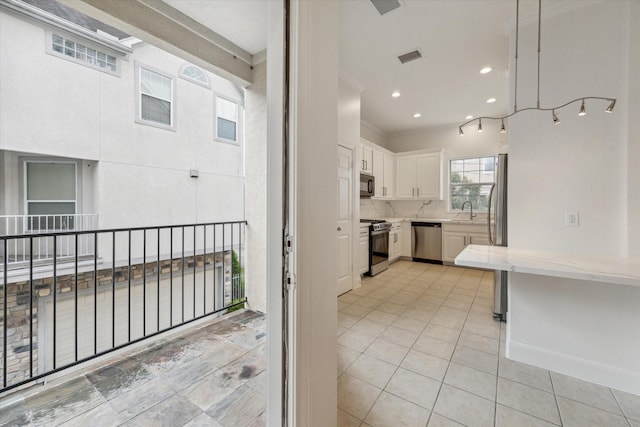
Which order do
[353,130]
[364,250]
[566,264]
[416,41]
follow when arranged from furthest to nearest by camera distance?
1. [364,250]
2. [353,130]
3. [416,41]
4. [566,264]

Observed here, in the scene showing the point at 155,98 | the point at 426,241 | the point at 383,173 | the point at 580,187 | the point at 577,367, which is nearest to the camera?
the point at 577,367

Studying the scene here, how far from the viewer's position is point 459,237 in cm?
488

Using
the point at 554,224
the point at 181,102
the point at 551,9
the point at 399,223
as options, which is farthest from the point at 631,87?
the point at 181,102

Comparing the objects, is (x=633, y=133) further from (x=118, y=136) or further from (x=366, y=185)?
(x=118, y=136)

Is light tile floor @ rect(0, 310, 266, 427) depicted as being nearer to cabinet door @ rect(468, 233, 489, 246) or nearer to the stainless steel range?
the stainless steel range

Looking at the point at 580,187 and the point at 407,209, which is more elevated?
the point at 580,187

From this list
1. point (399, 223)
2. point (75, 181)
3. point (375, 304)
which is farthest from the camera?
point (399, 223)

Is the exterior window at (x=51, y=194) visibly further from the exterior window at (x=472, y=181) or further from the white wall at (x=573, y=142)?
the exterior window at (x=472, y=181)

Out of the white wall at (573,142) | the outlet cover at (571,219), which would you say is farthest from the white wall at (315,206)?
the outlet cover at (571,219)

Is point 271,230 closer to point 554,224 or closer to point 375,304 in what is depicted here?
point 554,224

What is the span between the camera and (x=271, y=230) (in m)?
0.94

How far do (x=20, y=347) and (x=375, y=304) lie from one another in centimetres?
405

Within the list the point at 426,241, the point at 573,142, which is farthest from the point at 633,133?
the point at 426,241

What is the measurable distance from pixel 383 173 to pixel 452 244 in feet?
6.62
